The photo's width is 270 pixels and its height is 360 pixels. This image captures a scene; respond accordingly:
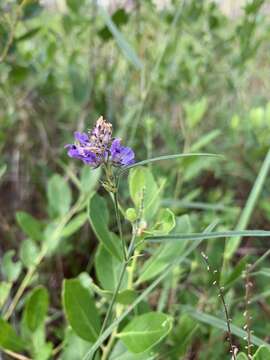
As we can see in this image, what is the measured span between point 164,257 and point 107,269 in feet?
0.28

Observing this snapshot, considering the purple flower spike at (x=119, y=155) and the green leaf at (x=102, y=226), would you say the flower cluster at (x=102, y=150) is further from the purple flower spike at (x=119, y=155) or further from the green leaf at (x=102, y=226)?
the green leaf at (x=102, y=226)

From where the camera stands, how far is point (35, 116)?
1549mm

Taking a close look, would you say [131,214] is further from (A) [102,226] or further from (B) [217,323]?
(B) [217,323]

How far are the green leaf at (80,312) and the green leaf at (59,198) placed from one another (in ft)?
1.22

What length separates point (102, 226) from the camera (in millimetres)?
770

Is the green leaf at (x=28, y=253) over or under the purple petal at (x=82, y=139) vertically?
under

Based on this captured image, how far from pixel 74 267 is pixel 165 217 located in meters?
0.70

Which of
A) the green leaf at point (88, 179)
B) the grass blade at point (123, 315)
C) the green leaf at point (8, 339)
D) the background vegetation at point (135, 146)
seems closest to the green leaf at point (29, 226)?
the background vegetation at point (135, 146)

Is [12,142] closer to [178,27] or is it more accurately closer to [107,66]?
[107,66]

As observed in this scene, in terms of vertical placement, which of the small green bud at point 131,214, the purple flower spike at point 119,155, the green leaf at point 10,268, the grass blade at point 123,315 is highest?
the purple flower spike at point 119,155

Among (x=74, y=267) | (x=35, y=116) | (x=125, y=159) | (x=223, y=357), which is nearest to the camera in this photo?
(x=125, y=159)

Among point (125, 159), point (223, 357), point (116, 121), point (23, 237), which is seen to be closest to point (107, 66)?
point (116, 121)

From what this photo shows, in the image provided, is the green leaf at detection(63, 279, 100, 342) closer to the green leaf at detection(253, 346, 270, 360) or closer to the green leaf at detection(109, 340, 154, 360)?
the green leaf at detection(109, 340, 154, 360)

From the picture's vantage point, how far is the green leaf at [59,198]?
1.13 m
